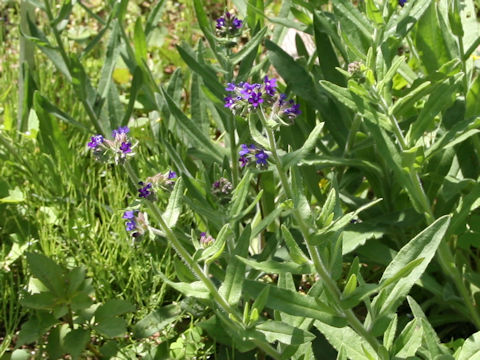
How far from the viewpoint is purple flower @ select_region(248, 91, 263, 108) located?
1840 mm

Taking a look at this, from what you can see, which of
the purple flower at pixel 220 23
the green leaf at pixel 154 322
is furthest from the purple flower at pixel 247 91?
the green leaf at pixel 154 322

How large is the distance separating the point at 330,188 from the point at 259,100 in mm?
918

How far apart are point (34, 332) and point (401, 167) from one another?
4.68 ft

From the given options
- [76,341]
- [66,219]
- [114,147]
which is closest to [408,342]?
[114,147]

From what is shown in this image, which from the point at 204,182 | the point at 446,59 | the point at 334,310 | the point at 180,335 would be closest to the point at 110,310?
the point at 180,335

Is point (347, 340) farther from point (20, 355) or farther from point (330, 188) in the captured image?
point (20, 355)

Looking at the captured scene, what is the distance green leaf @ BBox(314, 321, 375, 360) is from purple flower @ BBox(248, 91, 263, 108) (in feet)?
2.50

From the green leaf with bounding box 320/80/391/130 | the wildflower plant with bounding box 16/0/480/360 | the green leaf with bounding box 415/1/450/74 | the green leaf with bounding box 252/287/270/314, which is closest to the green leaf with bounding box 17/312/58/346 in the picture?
the wildflower plant with bounding box 16/0/480/360

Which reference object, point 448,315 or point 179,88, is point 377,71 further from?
point 179,88

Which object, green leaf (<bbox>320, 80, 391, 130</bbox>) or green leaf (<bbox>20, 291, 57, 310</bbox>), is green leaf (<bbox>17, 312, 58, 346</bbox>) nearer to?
green leaf (<bbox>20, 291, 57, 310</bbox>)

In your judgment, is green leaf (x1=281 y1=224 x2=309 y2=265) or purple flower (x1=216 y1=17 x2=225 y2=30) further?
purple flower (x1=216 y1=17 x2=225 y2=30)

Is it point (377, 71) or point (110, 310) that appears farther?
point (110, 310)

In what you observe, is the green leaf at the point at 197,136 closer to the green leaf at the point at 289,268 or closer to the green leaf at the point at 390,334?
the green leaf at the point at 289,268

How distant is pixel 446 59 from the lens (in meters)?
2.71
